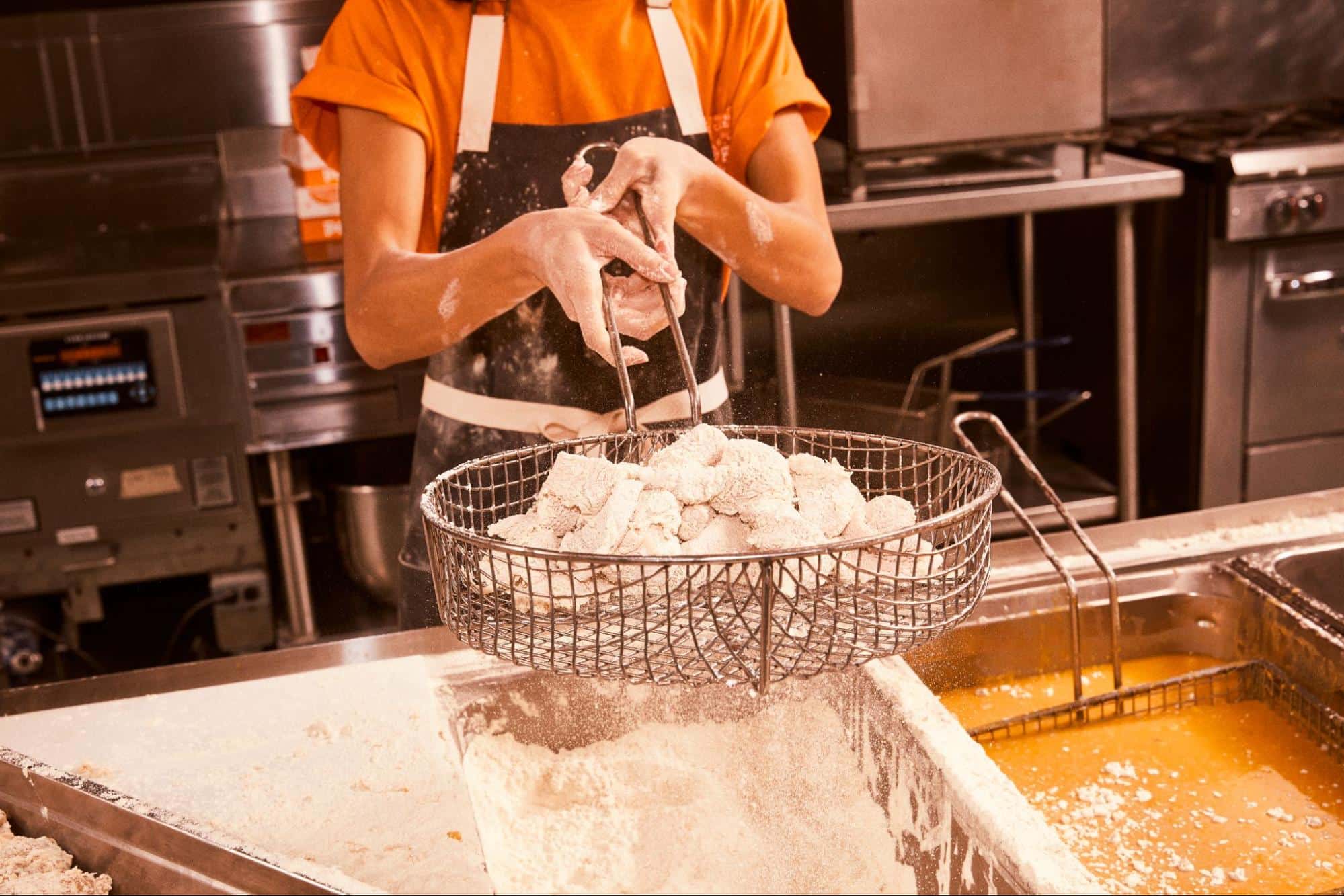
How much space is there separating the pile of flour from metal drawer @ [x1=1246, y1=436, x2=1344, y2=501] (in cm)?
174

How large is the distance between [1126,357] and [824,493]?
1.66 m

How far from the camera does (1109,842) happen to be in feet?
→ 3.60

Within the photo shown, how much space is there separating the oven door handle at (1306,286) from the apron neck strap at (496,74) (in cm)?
149

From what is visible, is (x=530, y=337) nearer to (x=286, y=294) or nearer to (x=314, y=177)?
(x=286, y=294)

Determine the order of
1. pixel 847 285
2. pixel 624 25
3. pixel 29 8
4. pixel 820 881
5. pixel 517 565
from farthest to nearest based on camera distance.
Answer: pixel 29 8
pixel 847 285
pixel 624 25
pixel 820 881
pixel 517 565

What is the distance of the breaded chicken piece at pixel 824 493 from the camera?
0.96 meters

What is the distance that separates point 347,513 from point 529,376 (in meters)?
1.12

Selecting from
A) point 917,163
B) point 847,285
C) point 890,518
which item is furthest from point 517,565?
point 917,163

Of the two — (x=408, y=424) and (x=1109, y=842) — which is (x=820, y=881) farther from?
(x=408, y=424)

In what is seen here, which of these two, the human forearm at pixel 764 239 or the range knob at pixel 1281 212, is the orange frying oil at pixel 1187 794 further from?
the range knob at pixel 1281 212

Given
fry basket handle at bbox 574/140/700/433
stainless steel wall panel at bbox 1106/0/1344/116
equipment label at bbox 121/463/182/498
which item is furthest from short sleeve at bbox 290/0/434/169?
stainless steel wall panel at bbox 1106/0/1344/116

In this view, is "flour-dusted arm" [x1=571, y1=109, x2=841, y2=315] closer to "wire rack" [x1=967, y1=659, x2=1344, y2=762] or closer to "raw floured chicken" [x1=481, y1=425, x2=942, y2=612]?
"raw floured chicken" [x1=481, y1=425, x2=942, y2=612]

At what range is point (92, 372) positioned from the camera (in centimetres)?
237

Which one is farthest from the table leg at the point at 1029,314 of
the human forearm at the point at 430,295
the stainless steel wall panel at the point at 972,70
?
the human forearm at the point at 430,295
